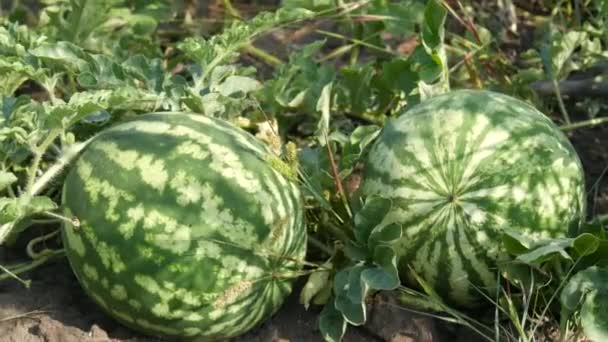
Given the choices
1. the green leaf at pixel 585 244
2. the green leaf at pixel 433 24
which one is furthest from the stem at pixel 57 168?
the green leaf at pixel 585 244

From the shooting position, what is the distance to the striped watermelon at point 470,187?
7.44 feet

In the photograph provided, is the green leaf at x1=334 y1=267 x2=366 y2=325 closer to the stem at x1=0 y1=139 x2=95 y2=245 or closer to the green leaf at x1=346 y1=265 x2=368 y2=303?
the green leaf at x1=346 y1=265 x2=368 y2=303

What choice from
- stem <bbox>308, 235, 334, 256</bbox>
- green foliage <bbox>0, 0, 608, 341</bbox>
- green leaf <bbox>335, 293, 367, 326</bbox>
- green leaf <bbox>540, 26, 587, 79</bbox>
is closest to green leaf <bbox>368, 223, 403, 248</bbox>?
green foliage <bbox>0, 0, 608, 341</bbox>

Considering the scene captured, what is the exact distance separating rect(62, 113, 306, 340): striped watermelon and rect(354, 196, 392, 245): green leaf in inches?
6.4

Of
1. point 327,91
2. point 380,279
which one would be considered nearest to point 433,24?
point 327,91

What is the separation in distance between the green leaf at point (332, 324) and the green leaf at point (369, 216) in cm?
19

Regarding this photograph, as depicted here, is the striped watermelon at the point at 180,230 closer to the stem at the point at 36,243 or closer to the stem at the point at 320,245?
the stem at the point at 320,245

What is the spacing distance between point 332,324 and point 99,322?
630 mm

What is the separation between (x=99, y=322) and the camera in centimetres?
249

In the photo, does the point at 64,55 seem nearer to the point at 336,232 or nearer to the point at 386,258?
the point at 336,232

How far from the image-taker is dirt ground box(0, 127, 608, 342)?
7.96 feet

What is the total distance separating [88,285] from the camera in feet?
7.66

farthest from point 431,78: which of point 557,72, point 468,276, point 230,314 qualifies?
point 230,314

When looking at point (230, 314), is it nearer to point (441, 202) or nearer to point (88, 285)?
point (88, 285)
